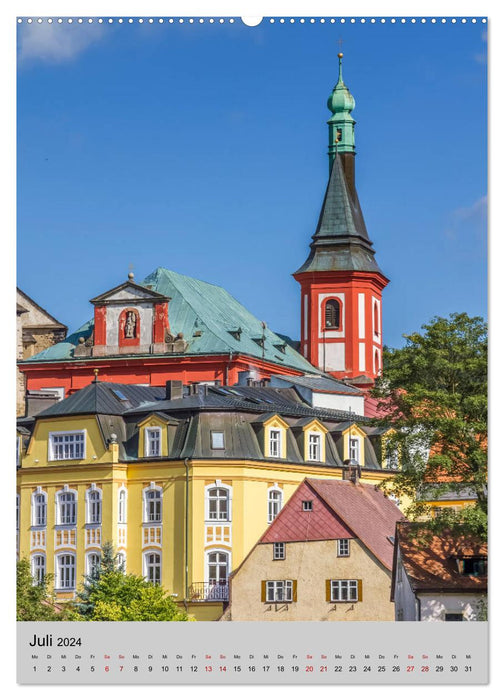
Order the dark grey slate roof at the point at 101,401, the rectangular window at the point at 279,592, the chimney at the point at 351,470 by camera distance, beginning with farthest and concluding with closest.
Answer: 1. the dark grey slate roof at the point at 101,401
2. the chimney at the point at 351,470
3. the rectangular window at the point at 279,592

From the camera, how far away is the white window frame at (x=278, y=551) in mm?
42050

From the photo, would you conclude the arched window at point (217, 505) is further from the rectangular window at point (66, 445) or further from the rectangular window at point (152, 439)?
the rectangular window at point (66, 445)

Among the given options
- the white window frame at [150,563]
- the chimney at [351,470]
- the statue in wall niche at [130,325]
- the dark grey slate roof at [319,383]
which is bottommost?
the white window frame at [150,563]

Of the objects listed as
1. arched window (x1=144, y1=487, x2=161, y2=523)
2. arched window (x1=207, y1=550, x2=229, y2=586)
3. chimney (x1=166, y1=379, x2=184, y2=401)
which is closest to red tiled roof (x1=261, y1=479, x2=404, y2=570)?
arched window (x1=207, y1=550, x2=229, y2=586)

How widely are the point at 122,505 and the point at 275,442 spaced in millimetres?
5114

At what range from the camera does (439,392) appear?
36188 millimetres

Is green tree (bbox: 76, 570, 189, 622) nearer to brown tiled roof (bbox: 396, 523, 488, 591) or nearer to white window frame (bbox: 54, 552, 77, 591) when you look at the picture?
white window frame (bbox: 54, 552, 77, 591)

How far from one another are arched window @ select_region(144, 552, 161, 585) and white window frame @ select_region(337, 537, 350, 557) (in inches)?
272

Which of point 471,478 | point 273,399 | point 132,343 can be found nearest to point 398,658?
point 471,478

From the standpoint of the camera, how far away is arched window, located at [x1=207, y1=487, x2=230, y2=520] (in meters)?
46.8

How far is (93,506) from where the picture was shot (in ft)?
154

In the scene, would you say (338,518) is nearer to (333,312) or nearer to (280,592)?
(280,592)

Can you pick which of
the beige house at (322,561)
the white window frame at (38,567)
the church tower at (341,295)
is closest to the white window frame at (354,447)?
the beige house at (322,561)

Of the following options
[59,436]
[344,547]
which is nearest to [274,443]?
[59,436]
